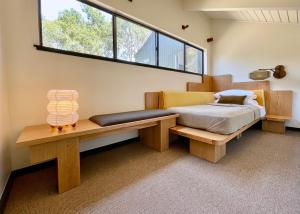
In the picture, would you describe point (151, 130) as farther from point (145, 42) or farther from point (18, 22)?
point (18, 22)

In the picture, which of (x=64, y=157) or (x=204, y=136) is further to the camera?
(x=204, y=136)

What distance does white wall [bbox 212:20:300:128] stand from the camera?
10.8 feet

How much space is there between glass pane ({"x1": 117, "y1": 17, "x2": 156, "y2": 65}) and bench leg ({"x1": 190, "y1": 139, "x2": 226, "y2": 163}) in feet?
5.58

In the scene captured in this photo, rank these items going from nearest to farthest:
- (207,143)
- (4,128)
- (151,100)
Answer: (4,128)
(207,143)
(151,100)

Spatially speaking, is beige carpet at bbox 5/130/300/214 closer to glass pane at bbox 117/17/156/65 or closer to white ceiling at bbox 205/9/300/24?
glass pane at bbox 117/17/156/65

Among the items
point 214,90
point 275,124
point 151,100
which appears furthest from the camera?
point 214,90

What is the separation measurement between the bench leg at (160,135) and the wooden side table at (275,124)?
2356mm

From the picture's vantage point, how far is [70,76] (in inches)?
75.9

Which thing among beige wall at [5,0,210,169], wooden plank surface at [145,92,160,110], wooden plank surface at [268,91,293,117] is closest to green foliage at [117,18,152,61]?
beige wall at [5,0,210,169]

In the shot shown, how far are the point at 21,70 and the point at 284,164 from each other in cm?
316

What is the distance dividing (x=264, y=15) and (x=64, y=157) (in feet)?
14.4

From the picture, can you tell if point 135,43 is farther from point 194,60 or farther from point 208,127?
point 194,60

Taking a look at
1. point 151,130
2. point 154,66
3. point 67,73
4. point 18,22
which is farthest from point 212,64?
point 18,22

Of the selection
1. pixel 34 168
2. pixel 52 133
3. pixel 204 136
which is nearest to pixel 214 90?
pixel 204 136
